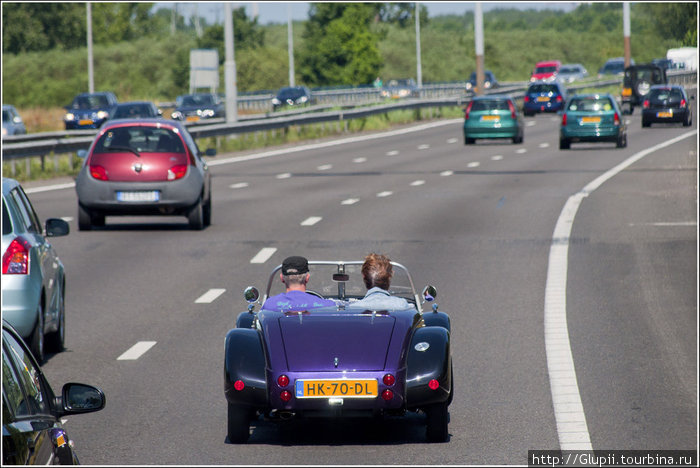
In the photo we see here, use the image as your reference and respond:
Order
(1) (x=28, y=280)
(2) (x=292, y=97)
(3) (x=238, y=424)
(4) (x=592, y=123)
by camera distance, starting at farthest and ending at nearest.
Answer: (2) (x=292, y=97)
(4) (x=592, y=123)
(1) (x=28, y=280)
(3) (x=238, y=424)

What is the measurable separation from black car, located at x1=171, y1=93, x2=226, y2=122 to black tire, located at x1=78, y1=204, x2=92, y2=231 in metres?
40.3

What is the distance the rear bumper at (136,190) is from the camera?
22.2m

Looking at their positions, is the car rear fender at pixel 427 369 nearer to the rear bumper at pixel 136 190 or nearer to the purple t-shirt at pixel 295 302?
the purple t-shirt at pixel 295 302

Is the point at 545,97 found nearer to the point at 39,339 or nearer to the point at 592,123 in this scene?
the point at 592,123

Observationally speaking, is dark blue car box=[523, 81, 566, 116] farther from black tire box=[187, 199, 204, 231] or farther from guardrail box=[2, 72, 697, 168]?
black tire box=[187, 199, 204, 231]

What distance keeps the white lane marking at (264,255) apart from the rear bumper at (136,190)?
8.69 feet

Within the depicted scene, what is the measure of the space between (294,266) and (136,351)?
11.5 feet

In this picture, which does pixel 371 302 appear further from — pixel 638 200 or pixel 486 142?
pixel 486 142

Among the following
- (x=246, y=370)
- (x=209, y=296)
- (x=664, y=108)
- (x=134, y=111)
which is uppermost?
(x=134, y=111)

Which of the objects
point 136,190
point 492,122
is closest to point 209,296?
point 136,190

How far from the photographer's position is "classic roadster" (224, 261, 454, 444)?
8602 mm

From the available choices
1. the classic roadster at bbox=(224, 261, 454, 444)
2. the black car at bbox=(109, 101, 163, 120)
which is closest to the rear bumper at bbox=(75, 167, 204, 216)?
the classic roadster at bbox=(224, 261, 454, 444)

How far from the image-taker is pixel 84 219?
22.8m

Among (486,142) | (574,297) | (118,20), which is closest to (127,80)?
(118,20)
